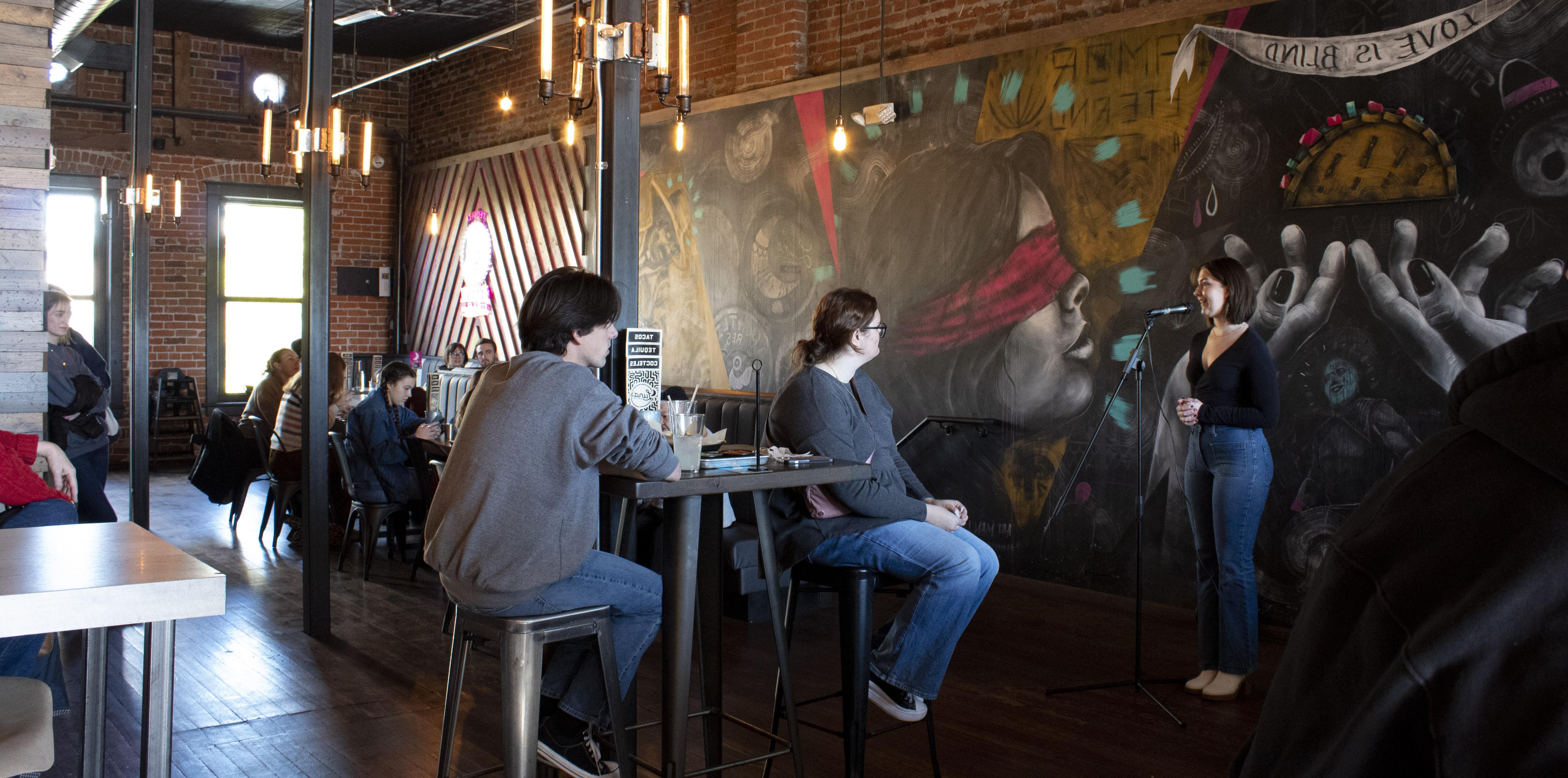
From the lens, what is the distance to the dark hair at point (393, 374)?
6141 mm

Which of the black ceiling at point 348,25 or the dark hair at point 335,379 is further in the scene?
the black ceiling at point 348,25

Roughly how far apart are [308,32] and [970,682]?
154 inches

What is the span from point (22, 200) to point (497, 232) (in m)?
6.38

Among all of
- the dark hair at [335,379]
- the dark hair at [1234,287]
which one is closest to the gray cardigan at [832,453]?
the dark hair at [1234,287]

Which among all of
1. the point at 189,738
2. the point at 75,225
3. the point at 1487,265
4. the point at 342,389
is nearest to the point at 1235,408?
the point at 1487,265

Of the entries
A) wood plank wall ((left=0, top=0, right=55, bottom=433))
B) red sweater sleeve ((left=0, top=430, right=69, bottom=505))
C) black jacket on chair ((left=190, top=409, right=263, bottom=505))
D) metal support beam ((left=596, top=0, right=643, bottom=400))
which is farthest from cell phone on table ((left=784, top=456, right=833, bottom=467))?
black jacket on chair ((left=190, top=409, right=263, bottom=505))

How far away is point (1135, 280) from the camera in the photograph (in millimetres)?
5258

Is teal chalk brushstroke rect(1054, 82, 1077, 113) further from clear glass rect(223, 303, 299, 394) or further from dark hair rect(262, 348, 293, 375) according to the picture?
clear glass rect(223, 303, 299, 394)

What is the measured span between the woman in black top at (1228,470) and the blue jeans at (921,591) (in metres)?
1.25

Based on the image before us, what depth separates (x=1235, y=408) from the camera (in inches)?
150

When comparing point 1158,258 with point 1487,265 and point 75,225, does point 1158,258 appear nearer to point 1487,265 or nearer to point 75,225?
point 1487,265

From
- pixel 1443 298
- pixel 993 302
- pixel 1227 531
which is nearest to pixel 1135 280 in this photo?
pixel 993 302

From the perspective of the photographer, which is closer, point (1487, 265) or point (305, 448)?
point (1487, 265)

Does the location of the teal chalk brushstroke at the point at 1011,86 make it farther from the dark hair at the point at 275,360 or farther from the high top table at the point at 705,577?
the dark hair at the point at 275,360
